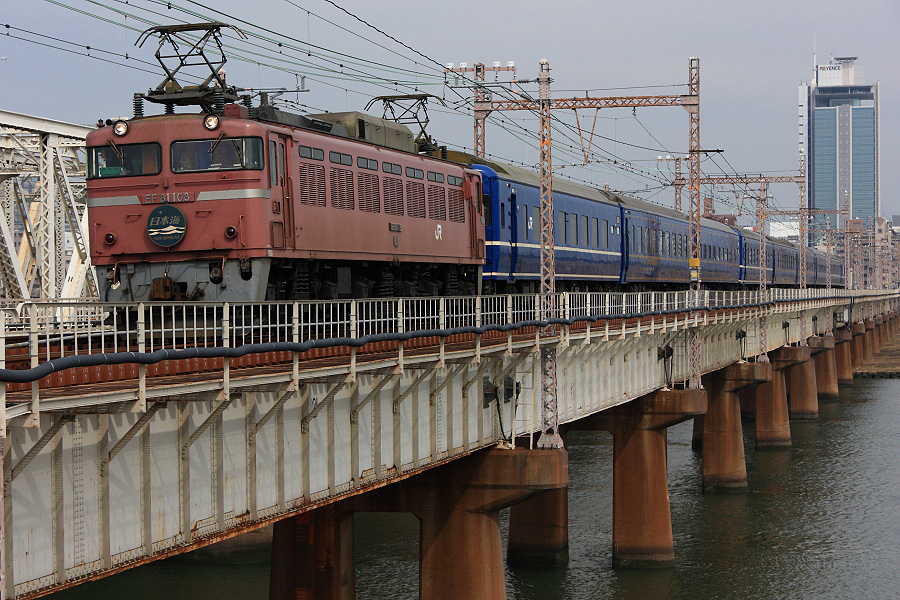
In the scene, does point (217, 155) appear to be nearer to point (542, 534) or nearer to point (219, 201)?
point (219, 201)

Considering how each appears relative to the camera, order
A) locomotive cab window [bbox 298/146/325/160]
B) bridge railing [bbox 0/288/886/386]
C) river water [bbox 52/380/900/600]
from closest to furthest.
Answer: bridge railing [bbox 0/288/886/386] < locomotive cab window [bbox 298/146/325/160] < river water [bbox 52/380/900/600]

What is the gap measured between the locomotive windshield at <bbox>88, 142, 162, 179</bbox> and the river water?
62.0 ft

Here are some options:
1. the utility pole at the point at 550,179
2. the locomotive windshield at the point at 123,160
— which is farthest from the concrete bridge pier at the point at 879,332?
the locomotive windshield at the point at 123,160

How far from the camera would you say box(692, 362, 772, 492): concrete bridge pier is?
184 feet

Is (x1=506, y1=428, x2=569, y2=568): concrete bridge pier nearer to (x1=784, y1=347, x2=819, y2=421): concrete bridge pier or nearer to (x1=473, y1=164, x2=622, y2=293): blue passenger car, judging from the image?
(x1=473, y1=164, x2=622, y2=293): blue passenger car

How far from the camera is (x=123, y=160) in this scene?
23.0 m

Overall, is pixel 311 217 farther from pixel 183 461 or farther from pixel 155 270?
pixel 183 461

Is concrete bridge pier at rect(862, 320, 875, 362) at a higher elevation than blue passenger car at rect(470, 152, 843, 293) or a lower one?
lower

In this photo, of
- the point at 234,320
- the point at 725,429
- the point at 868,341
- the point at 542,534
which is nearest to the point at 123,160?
the point at 234,320

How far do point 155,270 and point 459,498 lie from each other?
880 centimetres

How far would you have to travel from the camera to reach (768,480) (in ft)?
198

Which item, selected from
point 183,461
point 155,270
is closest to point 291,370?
point 183,461

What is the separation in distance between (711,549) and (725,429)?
12920 mm

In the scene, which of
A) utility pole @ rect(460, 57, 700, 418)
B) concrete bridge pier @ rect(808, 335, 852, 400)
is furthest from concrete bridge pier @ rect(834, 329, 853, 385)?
utility pole @ rect(460, 57, 700, 418)
